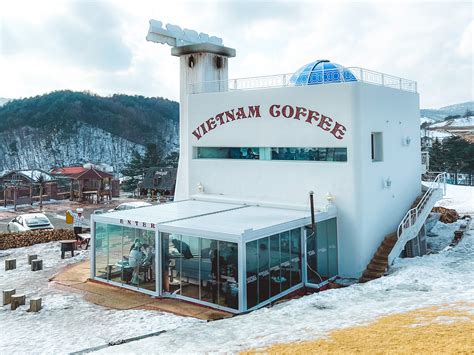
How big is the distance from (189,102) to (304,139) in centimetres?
582

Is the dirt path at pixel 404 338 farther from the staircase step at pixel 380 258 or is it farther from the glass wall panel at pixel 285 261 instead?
the staircase step at pixel 380 258

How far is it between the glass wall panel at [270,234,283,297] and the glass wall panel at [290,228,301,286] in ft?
2.42

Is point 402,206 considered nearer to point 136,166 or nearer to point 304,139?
point 304,139

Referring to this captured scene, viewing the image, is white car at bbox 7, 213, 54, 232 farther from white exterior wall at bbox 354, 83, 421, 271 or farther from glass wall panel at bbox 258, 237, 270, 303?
white exterior wall at bbox 354, 83, 421, 271

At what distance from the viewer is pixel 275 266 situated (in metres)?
13.6

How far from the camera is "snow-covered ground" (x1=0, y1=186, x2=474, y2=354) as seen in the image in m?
8.97

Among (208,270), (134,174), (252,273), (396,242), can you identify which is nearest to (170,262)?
(208,270)

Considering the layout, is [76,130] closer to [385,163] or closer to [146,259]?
[385,163]

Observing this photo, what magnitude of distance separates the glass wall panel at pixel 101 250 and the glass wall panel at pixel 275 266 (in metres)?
5.71

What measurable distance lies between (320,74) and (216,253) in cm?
936

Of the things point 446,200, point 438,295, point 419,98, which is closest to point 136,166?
point 446,200

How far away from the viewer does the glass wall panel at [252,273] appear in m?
12.7

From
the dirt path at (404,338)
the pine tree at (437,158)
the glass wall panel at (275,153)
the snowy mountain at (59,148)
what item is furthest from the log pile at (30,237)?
the snowy mountain at (59,148)

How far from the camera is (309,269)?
1512cm
